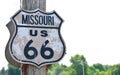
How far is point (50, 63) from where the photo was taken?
5.50m

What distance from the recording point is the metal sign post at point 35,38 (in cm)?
541

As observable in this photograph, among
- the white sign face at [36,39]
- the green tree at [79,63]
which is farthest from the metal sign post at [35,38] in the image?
the green tree at [79,63]

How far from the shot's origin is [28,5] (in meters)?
5.48

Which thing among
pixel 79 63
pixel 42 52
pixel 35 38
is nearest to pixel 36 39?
pixel 35 38

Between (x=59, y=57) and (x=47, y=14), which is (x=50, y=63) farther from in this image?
(x=47, y=14)

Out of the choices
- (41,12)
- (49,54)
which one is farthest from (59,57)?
(41,12)

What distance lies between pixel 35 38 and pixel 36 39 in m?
0.01

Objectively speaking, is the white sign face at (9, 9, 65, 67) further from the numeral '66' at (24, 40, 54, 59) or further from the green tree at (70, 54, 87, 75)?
the green tree at (70, 54, 87, 75)

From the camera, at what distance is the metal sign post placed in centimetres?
541

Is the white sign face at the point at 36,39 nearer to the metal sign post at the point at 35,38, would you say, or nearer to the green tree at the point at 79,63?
the metal sign post at the point at 35,38

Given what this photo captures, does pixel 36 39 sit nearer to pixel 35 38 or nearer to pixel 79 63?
pixel 35 38

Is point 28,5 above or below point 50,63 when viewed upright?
above

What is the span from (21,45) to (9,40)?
115 millimetres

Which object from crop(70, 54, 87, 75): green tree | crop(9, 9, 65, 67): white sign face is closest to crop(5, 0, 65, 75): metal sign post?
crop(9, 9, 65, 67): white sign face
